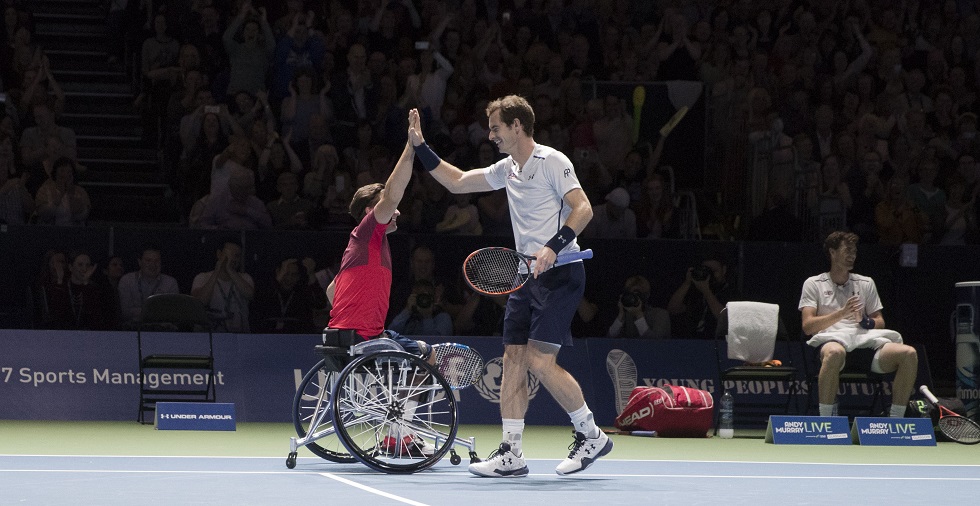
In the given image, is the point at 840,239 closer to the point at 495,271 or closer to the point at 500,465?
the point at 495,271

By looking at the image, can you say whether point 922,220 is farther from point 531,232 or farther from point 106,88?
point 106,88

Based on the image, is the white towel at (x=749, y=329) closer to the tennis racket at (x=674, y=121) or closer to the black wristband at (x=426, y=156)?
the tennis racket at (x=674, y=121)

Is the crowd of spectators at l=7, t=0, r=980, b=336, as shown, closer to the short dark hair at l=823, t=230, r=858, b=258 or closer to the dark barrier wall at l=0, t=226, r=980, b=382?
the dark barrier wall at l=0, t=226, r=980, b=382

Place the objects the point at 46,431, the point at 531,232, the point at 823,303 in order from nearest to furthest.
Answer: the point at 531,232 < the point at 46,431 < the point at 823,303

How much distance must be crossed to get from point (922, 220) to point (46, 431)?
27.5 ft

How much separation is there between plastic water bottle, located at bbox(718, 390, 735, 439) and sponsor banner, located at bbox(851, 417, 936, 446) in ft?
3.48

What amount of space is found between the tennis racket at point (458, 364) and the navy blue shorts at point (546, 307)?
0.27 m

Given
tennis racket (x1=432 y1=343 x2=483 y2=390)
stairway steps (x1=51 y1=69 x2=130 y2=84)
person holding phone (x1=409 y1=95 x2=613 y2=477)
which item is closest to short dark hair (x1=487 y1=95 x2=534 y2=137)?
person holding phone (x1=409 y1=95 x2=613 y2=477)

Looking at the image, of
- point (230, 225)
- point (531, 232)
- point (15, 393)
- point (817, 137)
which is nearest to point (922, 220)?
point (817, 137)

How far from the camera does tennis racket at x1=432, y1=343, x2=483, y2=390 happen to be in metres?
7.38

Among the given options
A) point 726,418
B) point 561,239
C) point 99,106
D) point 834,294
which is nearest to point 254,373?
point 726,418

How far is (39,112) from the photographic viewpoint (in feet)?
44.7

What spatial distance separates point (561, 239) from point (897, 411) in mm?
5221

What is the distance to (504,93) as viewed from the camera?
14.6 metres
